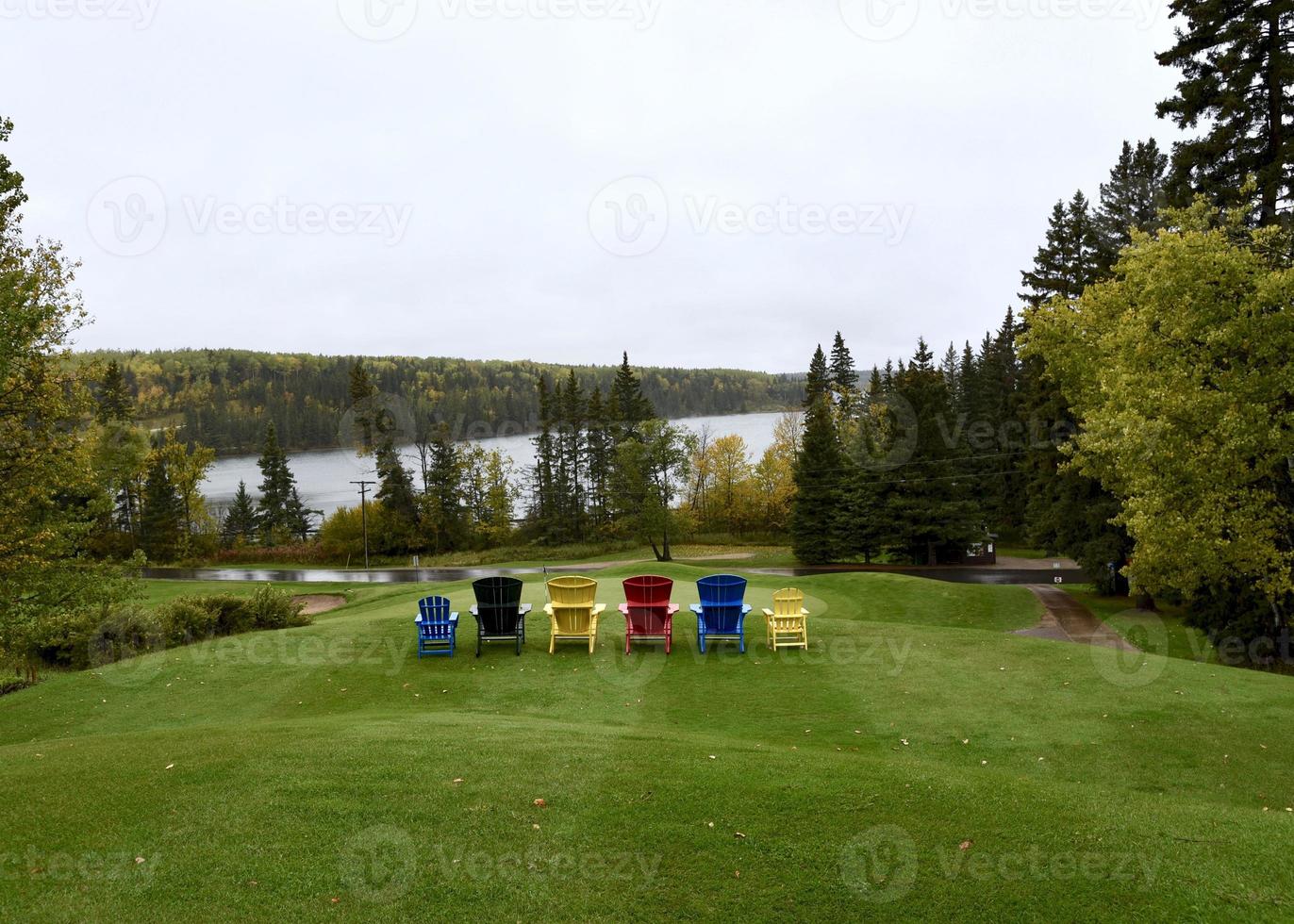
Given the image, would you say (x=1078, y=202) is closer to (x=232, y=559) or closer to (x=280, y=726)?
(x=280, y=726)

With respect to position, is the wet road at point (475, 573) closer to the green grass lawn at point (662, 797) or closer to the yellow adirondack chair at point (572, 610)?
the yellow adirondack chair at point (572, 610)

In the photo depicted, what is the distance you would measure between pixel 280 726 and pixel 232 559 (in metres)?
61.0

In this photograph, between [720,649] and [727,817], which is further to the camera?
[720,649]

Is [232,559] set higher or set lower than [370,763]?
lower

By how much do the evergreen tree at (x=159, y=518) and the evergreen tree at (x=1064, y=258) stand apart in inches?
2476

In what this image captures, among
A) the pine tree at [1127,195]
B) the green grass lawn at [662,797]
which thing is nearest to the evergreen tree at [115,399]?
the green grass lawn at [662,797]

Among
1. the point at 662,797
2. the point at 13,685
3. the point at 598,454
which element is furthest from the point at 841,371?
the point at 662,797

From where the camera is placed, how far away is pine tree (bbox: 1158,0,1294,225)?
62.1 feet

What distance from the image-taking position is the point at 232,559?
62.0 m

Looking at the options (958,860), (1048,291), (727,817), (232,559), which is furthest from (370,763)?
(232,559)

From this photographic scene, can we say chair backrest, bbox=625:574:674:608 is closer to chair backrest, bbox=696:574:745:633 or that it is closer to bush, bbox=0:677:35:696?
chair backrest, bbox=696:574:745:633

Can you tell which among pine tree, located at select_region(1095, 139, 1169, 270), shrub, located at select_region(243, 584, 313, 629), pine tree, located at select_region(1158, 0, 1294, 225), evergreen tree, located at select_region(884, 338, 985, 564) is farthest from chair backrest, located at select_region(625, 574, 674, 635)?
evergreen tree, located at select_region(884, 338, 985, 564)

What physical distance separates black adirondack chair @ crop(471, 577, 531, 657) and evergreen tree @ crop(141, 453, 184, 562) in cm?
5872

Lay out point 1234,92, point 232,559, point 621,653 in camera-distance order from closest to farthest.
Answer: point 621,653 < point 1234,92 < point 232,559
